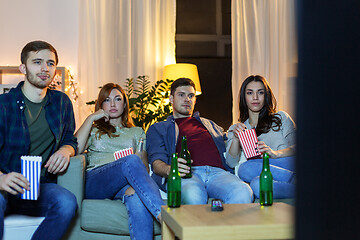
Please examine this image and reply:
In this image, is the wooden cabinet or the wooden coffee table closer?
the wooden coffee table

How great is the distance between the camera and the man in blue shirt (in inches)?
83.0

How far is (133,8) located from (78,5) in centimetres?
60

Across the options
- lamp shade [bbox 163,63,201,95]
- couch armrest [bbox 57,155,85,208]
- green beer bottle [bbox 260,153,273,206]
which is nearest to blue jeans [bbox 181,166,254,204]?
green beer bottle [bbox 260,153,273,206]

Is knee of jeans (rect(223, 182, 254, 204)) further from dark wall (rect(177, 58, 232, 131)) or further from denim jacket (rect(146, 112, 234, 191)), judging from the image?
dark wall (rect(177, 58, 232, 131))

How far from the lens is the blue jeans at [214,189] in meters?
2.34

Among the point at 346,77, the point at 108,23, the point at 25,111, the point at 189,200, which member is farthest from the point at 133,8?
the point at 346,77

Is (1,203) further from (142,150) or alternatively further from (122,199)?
(142,150)

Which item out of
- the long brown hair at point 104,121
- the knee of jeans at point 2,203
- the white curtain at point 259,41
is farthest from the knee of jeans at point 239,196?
the white curtain at point 259,41

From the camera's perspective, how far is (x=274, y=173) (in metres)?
2.53

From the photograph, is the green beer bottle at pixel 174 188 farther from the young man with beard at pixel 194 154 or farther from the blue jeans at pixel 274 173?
the blue jeans at pixel 274 173

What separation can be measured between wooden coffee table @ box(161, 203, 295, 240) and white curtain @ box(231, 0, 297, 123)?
3189 mm

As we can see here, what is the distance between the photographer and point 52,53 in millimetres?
2430

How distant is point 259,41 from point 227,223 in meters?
3.66

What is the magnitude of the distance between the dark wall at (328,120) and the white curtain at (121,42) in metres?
4.38
